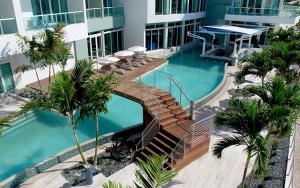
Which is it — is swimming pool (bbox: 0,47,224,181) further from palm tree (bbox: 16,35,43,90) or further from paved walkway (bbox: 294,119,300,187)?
paved walkway (bbox: 294,119,300,187)

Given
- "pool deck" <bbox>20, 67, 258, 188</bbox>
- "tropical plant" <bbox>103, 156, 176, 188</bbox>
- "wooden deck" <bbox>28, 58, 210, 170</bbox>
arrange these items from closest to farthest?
"tropical plant" <bbox>103, 156, 176, 188</bbox>
"pool deck" <bbox>20, 67, 258, 188</bbox>
"wooden deck" <bbox>28, 58, 210, 170</bbox>

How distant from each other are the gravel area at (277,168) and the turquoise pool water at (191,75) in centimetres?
690

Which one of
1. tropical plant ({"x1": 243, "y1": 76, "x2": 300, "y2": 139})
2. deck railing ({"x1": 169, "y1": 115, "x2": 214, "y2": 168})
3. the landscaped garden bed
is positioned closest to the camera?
tropical plant ({"x1": 243, "y1": 76, "x2": 300, "y2": 139})

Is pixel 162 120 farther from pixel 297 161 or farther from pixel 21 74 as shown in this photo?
pixel 21 74

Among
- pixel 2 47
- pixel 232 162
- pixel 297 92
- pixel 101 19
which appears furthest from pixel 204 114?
pixel 101 19

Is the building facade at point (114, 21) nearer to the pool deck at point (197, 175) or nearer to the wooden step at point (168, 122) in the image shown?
the pool deck at point (197, 175)

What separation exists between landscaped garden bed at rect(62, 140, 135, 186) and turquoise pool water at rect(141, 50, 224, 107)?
21.2 feet

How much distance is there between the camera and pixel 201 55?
99.3 feet

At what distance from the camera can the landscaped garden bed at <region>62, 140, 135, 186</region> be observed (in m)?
10.9

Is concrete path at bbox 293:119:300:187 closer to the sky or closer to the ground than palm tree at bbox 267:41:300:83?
closer to the ground

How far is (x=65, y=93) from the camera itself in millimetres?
9336

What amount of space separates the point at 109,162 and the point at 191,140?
3.84m

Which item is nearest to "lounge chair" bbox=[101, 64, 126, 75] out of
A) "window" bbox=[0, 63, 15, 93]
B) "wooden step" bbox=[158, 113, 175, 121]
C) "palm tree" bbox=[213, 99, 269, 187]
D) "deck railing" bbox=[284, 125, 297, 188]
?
"window" bbox=[0, 63, 15, 93]

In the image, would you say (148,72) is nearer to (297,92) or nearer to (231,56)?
(231,56)
